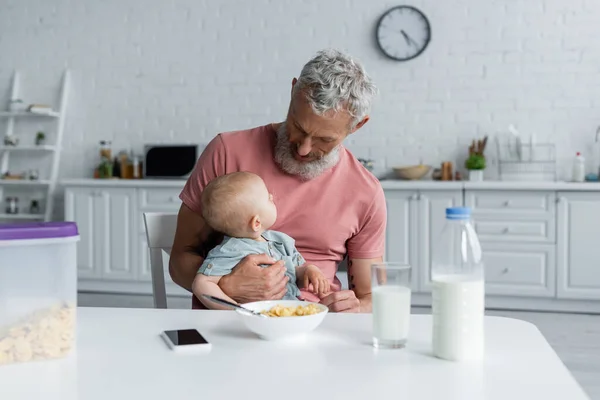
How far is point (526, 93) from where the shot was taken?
4707mm

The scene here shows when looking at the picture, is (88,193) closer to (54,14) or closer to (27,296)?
(54,14)

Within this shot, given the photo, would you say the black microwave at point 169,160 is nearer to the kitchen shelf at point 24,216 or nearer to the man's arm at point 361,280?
the kitchen shelf at point 24,216

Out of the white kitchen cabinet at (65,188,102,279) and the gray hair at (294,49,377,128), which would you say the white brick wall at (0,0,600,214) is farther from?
the gray hair at (294,49,377,128)

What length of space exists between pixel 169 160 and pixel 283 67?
1132 mm

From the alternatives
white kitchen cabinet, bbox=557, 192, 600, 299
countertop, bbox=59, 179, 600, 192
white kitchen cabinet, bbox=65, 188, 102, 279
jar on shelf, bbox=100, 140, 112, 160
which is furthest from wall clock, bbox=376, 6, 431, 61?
white kitchen cabinet, bbox=65, 188, 102, 279

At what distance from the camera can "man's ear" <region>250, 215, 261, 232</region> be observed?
5.40ft

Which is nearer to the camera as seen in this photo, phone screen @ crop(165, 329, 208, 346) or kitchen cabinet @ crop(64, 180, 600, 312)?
phone screen @ crop(165, 329, 208, 346)

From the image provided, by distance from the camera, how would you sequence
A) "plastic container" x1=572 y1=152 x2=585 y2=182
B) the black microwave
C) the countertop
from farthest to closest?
the black microwave < "plastic container" x1=572 y1=152 x2=585 y2=182 < the countertop

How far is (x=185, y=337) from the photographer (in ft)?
3.73

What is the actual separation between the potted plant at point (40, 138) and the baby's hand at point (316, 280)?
14.5 ft

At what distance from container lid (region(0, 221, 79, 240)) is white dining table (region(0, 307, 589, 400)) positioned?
8.0 inches

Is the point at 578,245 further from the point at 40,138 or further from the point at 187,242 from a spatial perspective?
the point at 40,138

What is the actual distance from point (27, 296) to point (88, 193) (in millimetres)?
4097

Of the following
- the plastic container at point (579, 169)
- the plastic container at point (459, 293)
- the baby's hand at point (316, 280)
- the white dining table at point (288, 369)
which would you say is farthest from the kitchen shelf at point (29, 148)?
the plastic container at point (459, 293)
